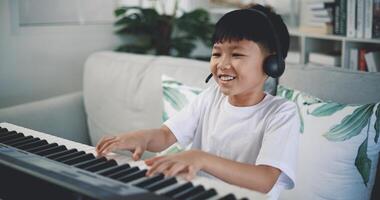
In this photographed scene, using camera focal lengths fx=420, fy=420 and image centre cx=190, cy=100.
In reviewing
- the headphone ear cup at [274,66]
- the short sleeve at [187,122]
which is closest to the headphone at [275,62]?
the headphone ear cup at [274,66]

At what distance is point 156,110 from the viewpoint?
1.72m

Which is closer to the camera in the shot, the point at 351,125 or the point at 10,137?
the point at 10,137

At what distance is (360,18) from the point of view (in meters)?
2.02

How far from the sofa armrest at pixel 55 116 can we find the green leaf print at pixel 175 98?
49cm

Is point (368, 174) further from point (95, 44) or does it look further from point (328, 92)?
point (95, 44)

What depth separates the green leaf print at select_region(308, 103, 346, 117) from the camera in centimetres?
123

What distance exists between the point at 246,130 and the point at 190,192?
1.47ft

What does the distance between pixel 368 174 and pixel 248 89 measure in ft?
1.53

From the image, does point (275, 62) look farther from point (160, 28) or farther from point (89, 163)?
point (160, 28)

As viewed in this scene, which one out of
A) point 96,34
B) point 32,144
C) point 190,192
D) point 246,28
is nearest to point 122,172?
point 190,192

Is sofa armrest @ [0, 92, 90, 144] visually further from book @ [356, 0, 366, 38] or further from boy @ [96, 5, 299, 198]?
book @ [356, 0, 366, 38]

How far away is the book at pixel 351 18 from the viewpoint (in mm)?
2041

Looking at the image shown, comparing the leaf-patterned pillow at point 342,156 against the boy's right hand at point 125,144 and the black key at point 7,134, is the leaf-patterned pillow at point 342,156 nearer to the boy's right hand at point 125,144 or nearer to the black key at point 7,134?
the boy's right hand at point 125,144

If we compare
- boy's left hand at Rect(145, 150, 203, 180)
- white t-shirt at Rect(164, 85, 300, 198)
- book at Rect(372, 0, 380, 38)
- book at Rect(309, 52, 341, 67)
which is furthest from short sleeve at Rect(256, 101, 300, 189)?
book at Rect(309, 52, 341, 67)
